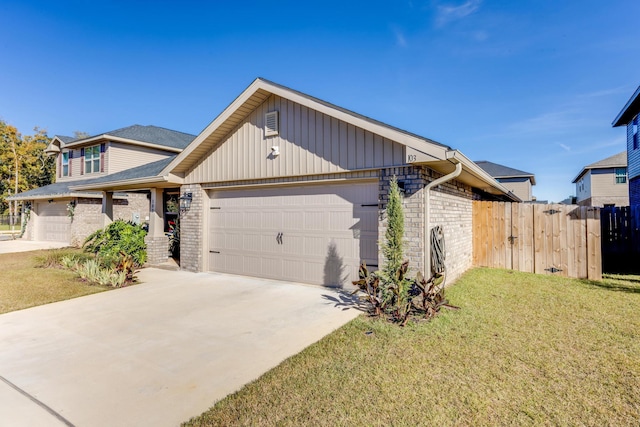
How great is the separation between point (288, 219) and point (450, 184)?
4.00 metres

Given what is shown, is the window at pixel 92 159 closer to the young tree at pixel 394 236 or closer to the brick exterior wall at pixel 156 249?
the brick exterior wall at pixel 156 249

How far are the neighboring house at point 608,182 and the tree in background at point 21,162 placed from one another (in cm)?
5242

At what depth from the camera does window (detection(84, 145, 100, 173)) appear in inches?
727

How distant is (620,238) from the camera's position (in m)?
9.47

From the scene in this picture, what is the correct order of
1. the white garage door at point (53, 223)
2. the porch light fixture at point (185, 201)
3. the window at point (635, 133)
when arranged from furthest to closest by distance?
the white garage door at point (53, 223)
the window at point (635, 133)
the porch light fixture at point (185, 201)

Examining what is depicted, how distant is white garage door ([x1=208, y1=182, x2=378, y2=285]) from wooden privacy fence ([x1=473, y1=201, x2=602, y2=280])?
4.82 m

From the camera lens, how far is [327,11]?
35.9 ft

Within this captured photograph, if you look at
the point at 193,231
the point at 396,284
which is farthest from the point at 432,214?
the point at 193,231

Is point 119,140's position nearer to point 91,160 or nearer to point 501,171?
point 91,160

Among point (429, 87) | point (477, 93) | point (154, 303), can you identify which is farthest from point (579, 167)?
point (154, 303)

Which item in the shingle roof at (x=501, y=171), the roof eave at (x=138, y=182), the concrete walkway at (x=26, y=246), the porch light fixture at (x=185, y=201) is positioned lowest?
the concrete walkway at (x=26, y=246)

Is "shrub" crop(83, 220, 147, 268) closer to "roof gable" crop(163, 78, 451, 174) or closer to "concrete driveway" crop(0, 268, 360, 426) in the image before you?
"roof gable" crop(163, 78, 451, 174)

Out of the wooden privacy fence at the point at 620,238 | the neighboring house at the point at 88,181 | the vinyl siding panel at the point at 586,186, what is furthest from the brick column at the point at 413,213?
the vinyl siding panel at the point at 586,186

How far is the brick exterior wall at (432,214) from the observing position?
5793 millimetres
